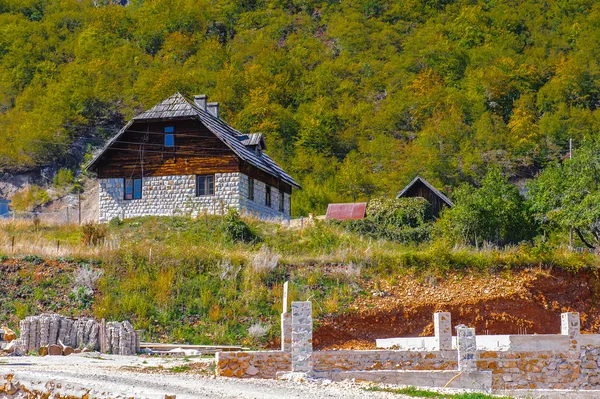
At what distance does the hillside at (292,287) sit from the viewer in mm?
32938

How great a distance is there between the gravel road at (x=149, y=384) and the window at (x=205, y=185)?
2652 centimetres

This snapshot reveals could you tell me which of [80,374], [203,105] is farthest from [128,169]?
[80,374]

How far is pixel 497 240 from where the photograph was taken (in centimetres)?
4478

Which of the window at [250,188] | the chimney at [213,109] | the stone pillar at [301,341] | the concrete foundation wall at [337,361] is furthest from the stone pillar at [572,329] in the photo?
the chimney at [213,109]

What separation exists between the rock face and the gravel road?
3.75 metres

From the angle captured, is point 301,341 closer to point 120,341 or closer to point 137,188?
point 120,341

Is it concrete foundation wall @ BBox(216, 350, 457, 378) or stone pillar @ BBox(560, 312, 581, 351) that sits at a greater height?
stone pillar @ BBox(560, 312, 581, 351)

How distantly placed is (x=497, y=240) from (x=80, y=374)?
28.2 metres

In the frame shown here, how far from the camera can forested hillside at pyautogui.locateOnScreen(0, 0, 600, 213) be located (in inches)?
3723

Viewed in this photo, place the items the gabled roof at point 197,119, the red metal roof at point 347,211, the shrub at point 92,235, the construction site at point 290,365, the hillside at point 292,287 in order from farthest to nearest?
the red metal roof at point 347,211 → the gabled roof at point 197,119 → the shrub at point 92,235 → the hillside at point 292,287 → the construction site at point 290,365

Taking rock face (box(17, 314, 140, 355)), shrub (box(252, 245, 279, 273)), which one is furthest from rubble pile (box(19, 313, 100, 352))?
shrub (box(252, 245, 279, 273))

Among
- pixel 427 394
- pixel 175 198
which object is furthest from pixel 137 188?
pixel 427 394

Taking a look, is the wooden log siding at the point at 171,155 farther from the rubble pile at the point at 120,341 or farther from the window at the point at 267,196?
the rubble pile at the point at 120,341

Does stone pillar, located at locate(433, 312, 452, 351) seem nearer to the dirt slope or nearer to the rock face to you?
the dirt slope
